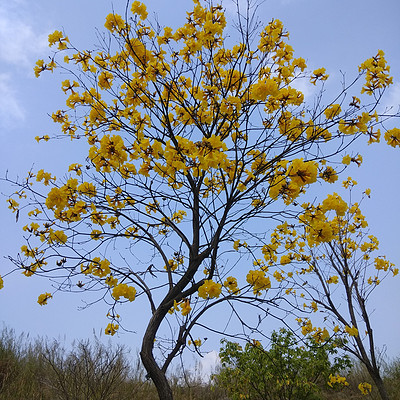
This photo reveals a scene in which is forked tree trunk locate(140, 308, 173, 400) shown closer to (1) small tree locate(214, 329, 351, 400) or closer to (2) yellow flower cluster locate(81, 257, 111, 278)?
(2) yellow flower cluster locate(81, 257, 111, 278)

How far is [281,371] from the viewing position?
516cm

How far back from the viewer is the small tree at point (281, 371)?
5109 millimetres

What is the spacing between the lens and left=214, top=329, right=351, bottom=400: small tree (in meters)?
5.11

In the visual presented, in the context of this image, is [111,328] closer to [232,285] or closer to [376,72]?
[232,285]

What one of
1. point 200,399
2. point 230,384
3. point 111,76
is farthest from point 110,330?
point 200,399

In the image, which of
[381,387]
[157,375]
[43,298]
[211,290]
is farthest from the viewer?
[381,387]

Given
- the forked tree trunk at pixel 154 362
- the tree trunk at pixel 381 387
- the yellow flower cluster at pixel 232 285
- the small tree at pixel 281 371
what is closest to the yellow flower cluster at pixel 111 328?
the forked tree trunk at pixel 154 362

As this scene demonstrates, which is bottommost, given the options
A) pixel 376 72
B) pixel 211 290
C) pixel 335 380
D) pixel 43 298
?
pixel 335 380

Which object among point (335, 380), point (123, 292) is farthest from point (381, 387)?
point (123, 292)

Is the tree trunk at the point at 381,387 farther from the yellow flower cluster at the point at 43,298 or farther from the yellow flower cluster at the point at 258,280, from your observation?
the yellow flower cluster at the point at 43,298

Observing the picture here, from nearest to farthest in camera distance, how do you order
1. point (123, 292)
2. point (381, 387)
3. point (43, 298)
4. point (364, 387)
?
point (123, 292) < point (43, 298) < point (381, 387) < point (364, 387)

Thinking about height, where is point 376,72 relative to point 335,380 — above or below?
above

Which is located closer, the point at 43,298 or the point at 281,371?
the point at 43,298

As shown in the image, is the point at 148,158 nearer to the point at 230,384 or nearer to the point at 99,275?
the point at 99,275
